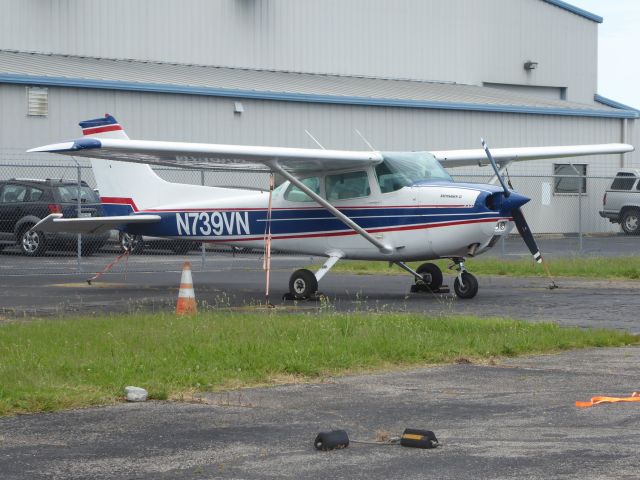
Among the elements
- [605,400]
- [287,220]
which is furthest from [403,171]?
[605,400]

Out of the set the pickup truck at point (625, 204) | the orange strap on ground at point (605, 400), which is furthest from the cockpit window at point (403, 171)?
the pickup truck at point (625, 204)

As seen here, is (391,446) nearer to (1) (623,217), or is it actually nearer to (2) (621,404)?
(2) (621,404)

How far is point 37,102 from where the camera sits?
30484 millimetres

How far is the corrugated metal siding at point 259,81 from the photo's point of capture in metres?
32.7

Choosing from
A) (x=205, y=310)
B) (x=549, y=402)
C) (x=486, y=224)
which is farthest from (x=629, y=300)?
(x=549, y=402)

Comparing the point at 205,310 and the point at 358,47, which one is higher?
the point at 358,47

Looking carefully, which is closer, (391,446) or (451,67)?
(391,446)

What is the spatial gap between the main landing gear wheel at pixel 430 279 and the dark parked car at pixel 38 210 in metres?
10.0

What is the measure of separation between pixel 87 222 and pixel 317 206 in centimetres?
366

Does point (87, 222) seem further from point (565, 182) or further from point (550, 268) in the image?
point (565, 182)

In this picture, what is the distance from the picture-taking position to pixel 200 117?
33.3m

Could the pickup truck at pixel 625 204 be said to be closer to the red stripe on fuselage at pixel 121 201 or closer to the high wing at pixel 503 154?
the high wing at pixel 503 154

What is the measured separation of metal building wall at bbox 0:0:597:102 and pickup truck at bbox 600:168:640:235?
28.4 ft

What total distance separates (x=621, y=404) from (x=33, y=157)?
2475 cm
